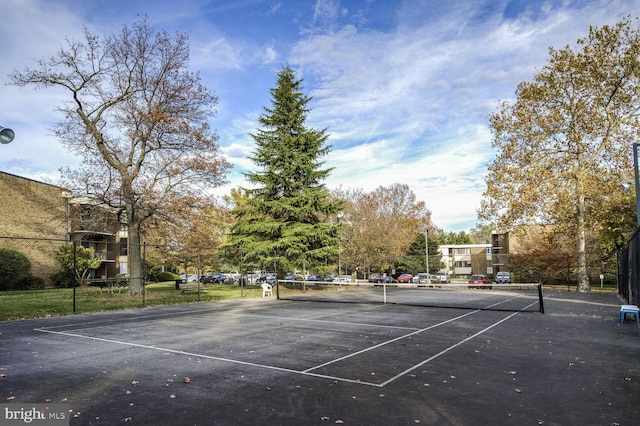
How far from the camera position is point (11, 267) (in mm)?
31703

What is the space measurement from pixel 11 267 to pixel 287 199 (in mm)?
21050

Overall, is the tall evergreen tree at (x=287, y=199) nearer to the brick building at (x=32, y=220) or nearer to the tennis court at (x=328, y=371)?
the brick building at (x=32, y=220)

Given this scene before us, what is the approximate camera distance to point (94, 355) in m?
9.36

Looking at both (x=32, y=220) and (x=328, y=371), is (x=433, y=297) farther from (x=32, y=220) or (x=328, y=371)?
(x=32, y=220)

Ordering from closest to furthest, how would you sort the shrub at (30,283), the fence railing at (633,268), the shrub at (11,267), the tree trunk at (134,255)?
1. the fence railing at (633,268)
2. the tree trunk at (134,255)
3. the shrub at (11,267)
4. the shrub at (30,283)

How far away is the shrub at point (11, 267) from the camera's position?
3120cm

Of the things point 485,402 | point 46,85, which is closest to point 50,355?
point 485,402

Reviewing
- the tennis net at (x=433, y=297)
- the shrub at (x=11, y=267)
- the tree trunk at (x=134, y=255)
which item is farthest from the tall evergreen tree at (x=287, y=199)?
the shrub at (x=11, y=267)

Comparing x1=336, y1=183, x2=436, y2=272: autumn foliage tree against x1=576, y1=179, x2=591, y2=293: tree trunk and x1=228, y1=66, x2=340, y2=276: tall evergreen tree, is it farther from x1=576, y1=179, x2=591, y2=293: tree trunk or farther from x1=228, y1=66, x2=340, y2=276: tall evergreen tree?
x1=576, y1=179, x2=591, y2=293: tree trunk

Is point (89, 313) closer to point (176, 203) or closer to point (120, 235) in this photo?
point (176, 203)

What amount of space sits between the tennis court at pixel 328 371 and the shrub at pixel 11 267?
2127cm

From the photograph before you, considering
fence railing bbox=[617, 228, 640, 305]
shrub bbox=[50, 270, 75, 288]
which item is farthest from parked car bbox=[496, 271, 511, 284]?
shrub bbox=[50, 270, 75, 288]

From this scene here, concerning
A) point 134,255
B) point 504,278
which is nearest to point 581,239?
point 504,278

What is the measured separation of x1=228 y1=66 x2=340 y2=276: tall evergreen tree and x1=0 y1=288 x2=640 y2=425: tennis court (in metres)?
18.5
